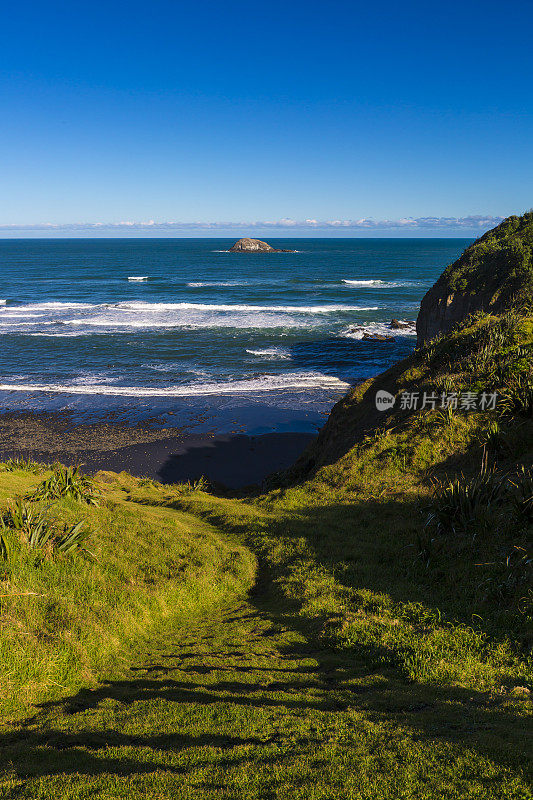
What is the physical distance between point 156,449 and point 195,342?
24038mm

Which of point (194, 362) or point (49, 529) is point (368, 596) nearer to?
point (49, 529)

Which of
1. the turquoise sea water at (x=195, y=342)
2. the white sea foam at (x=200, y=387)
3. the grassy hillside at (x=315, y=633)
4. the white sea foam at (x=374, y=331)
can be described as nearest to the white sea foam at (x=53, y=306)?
the turquoise sea water at (x=195, y=342)

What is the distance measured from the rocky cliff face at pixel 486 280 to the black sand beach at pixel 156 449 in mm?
12877

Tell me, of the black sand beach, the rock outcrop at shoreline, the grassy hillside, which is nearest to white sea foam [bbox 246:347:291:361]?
the black sand beach

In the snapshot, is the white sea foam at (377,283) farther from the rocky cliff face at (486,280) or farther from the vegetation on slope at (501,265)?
the rocky cliff face at (486,280)

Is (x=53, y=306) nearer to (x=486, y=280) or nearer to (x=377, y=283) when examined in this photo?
(x=377, y=283)

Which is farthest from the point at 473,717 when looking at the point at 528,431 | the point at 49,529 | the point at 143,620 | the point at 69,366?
the point at 69,366

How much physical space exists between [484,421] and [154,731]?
10944mm

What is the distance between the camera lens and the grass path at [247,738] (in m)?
3.90

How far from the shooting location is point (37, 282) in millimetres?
88188

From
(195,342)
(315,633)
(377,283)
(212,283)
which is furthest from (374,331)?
(315,633)

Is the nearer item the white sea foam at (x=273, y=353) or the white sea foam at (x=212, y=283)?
the white sea foam at (x=273, y=353)

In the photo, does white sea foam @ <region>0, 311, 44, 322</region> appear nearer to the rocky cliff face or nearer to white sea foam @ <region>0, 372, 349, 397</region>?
white sea foam @ <region>0, 372, 349, 397</region>

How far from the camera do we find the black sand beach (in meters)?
21.7
